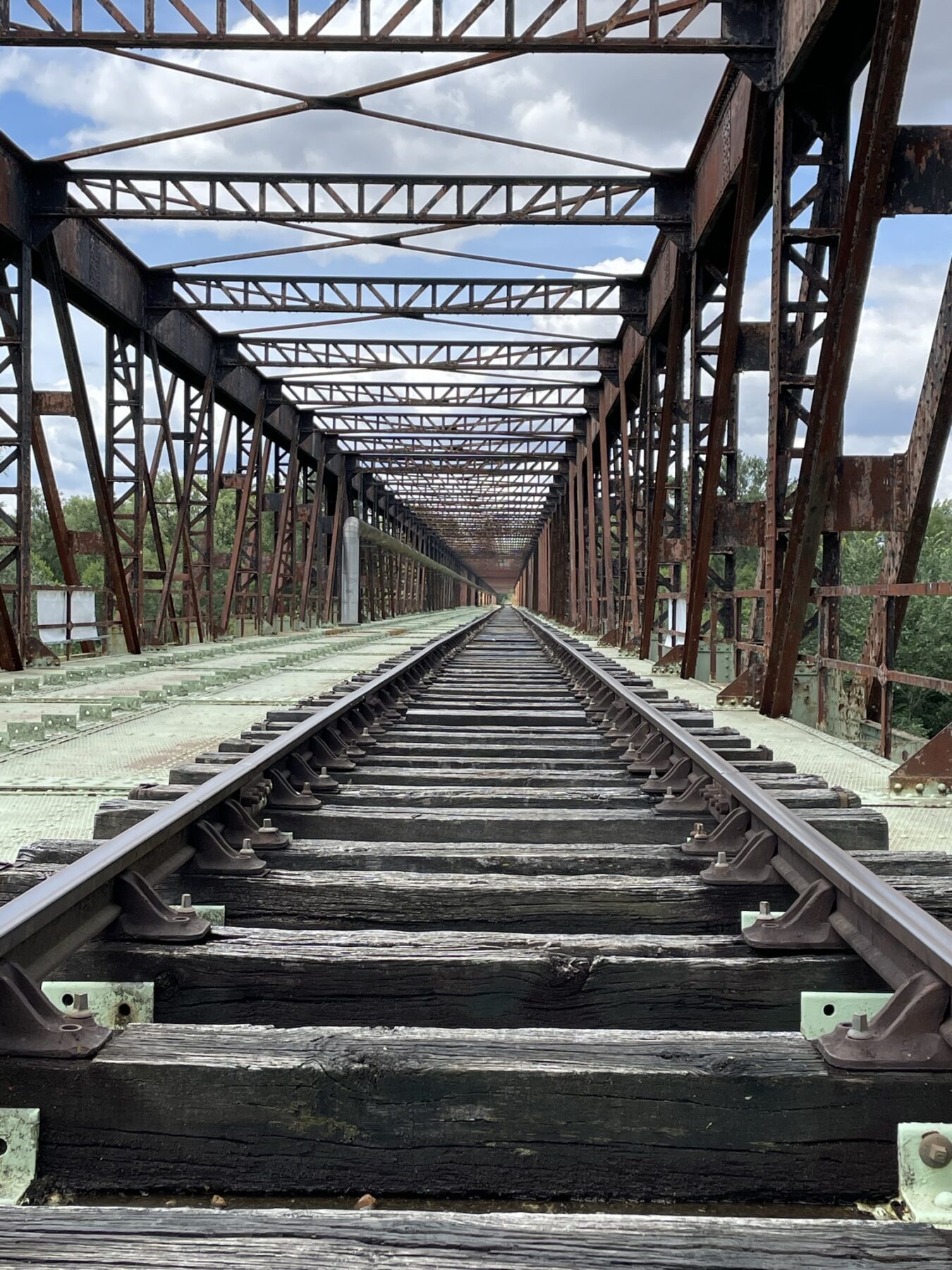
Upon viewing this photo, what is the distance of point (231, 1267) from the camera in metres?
1.37

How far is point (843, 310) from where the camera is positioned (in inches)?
292

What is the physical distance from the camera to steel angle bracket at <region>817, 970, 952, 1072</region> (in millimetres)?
1849

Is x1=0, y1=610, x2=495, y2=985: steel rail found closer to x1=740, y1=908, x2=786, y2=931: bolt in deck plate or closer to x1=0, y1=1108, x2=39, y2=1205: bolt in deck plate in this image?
x1=0, y1=1108, x2=39, y2=1205: bolt in deck plate

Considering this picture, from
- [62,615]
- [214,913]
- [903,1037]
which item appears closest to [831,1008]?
[903,1037]

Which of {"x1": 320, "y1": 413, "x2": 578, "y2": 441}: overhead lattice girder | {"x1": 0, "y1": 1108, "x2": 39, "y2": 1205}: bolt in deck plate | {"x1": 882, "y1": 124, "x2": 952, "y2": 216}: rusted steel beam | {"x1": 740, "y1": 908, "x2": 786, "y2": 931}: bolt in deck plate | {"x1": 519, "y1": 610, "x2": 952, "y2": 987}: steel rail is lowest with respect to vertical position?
{"x1": 0, "y1": 1108, "x2": 39, "y2": 1205}: bolt in deck plate

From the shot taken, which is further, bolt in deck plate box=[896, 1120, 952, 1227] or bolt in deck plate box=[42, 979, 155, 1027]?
bolt in deck plate box=[42, 979, 155, 1027]

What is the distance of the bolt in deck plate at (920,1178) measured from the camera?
1637 mm

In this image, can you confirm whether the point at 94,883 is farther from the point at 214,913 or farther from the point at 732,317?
the point at 732,317

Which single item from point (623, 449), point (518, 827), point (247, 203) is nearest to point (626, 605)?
point (623, 449)

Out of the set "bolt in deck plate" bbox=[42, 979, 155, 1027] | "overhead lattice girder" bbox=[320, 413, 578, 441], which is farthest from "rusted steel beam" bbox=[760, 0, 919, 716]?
"overhead lattice girder" bbox=[320, 413, 578, 441]

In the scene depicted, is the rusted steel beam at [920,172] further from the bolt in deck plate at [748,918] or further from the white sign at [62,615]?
the white sign at [62,615]

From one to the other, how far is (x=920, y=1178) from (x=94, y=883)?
5.39ft

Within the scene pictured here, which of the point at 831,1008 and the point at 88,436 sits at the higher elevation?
the point at 88,436

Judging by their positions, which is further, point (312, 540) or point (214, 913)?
point (312, 540)
